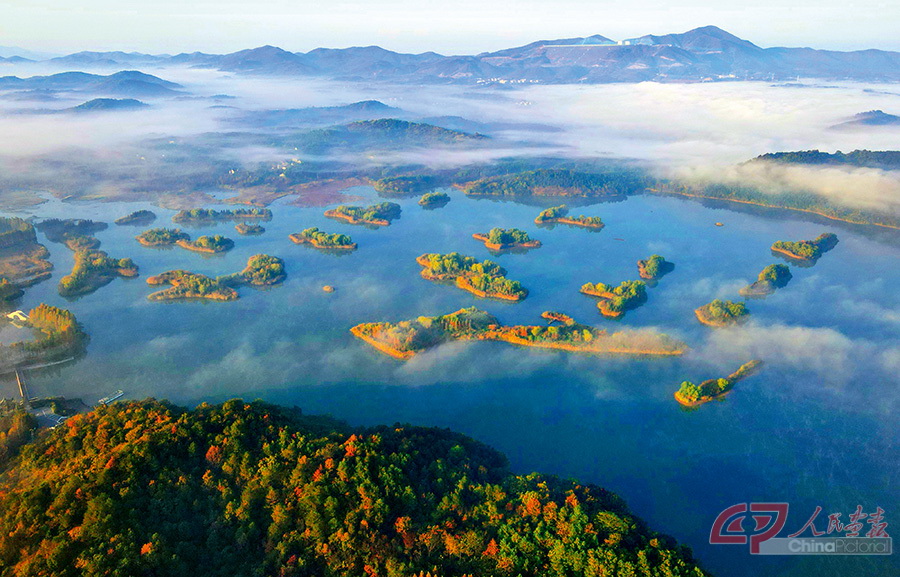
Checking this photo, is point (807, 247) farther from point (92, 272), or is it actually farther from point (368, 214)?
point (92, 272)

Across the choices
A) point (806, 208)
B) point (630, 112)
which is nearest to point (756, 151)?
point (806, 208)

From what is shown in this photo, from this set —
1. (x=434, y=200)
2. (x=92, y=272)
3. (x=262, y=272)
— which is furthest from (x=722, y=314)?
(x=92, y=272)

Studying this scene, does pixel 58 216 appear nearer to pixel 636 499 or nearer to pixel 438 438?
pixel 438 438

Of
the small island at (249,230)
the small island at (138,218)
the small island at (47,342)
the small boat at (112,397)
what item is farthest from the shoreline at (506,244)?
the small island at (138,218)

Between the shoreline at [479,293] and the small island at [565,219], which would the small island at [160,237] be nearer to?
the shoreline at [479,293]

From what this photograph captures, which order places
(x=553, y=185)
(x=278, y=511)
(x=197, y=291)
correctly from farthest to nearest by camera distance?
(x=553, y=185) → (x=197, y=291) → (x=278, y=511)
